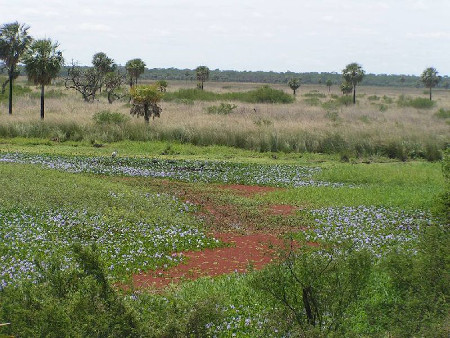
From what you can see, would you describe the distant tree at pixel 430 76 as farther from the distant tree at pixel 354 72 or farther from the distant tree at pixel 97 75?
the distant tree at pixel 97 75

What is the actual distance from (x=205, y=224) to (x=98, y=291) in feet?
26.0

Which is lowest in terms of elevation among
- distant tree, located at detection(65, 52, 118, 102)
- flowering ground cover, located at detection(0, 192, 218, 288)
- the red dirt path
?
the red dirt path

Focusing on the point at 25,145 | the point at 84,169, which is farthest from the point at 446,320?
the point at 25,145

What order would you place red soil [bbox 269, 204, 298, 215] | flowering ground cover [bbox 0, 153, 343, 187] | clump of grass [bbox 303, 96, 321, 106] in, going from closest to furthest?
red soil [bbox 269, 204, 298, 215], flowering ground cover [bbox 0, 153, 343, 187], clump of grass [bbox 303, 96, 321, 106]

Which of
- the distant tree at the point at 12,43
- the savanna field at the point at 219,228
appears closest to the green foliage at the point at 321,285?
the savanna field at the point at 219,228

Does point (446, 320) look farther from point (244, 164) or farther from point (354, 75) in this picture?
point (354, 75)

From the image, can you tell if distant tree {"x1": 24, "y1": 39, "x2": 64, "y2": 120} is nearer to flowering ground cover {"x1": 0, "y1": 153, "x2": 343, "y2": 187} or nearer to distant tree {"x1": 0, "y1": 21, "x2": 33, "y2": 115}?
distant tree {"x1": 0, "y1": 21, "x2": 33, "y2": 115}

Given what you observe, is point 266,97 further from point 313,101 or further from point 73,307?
point 73,307

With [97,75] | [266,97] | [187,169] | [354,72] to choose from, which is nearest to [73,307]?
[187,169]

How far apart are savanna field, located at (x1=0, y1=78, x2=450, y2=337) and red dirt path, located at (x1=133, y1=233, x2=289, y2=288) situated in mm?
52

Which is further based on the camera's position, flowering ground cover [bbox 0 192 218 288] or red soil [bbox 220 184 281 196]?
red soil [bbox 220 184 281 196]

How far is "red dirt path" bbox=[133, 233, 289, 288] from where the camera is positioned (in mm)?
9969

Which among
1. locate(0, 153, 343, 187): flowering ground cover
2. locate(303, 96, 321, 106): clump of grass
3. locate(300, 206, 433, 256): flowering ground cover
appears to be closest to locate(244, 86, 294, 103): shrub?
locate(303, 96, 321, 106): clump of grass

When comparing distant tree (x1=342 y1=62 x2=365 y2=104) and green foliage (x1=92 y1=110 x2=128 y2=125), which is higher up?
distant tree (x1=342 y1=62 x2=365 y2=104)
